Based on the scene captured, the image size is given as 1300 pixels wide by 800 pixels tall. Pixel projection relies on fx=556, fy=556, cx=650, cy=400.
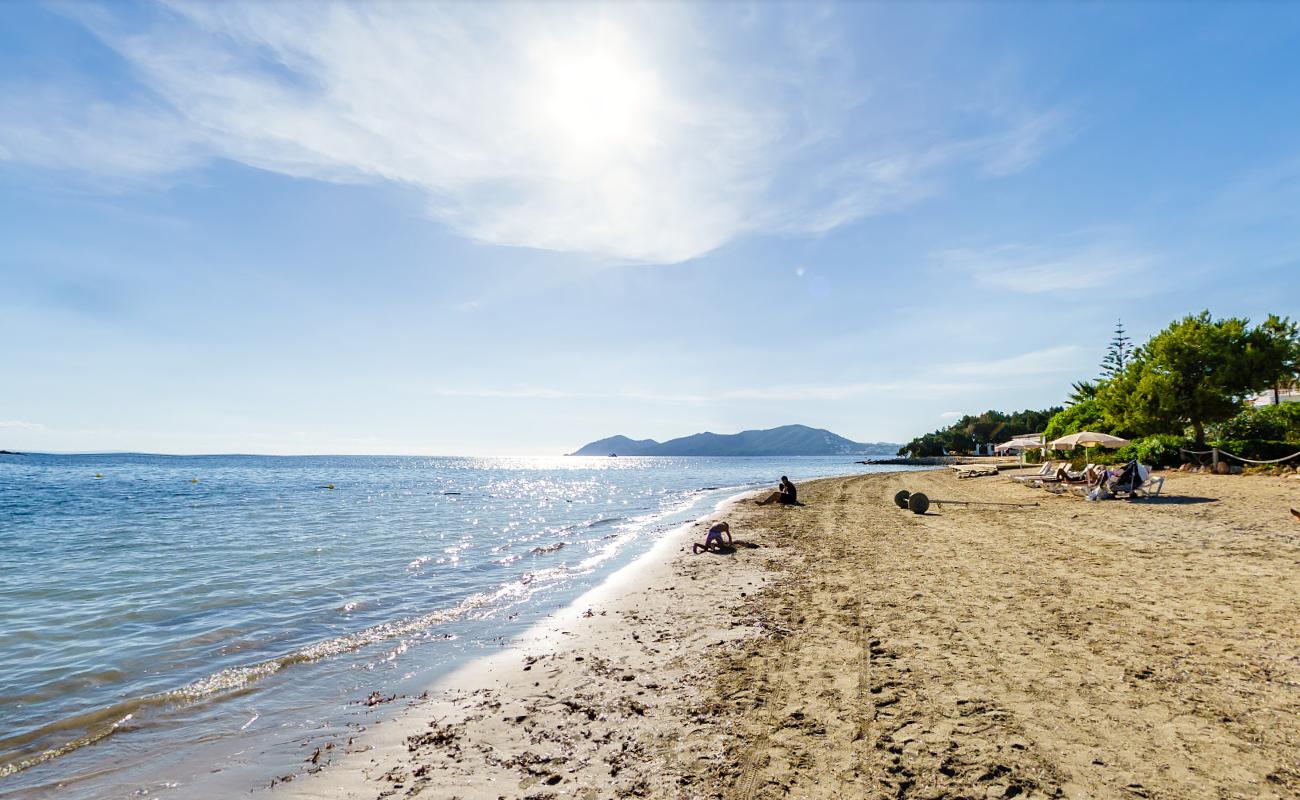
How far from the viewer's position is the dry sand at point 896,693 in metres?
4.44

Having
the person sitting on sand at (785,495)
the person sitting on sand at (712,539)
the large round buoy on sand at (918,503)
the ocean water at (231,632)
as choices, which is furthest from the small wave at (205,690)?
the person sitting on sand at (785,495)

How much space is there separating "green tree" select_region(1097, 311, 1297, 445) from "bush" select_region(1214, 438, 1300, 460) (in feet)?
11.0

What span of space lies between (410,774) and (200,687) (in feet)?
15.9

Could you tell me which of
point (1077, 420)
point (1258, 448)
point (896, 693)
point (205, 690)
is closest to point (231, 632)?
point (205, 690)

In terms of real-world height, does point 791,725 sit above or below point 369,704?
above

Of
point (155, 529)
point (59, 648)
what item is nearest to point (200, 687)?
point (59, 648)

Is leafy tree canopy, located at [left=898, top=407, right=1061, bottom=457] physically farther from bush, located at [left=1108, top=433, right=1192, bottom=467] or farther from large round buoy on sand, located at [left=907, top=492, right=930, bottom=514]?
large round buoy on sand, located at [left=907, top=492, right=930, bottom=514]

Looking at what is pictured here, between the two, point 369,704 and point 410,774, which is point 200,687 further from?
point 410,774

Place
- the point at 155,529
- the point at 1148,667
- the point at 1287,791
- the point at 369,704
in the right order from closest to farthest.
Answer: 1. the point at 1287,791
2. the point at 1148,667
3. the point at 369,704
4. the point at 155,529

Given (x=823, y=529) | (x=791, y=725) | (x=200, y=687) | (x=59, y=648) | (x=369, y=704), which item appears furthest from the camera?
(x=823, y=529)

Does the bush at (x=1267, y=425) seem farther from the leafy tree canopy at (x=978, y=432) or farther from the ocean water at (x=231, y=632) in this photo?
the leafy tree canopy at (x=978, y=432)

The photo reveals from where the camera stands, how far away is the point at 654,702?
6164 mm

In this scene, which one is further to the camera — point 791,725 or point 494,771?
point 791,725

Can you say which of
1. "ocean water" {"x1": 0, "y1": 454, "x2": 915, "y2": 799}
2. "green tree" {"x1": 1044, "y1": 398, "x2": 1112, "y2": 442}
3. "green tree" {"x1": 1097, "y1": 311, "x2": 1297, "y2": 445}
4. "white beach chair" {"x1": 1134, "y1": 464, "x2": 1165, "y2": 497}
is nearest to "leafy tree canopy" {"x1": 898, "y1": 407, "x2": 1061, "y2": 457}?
"green tree" {"x1": 1044, "y1": 398, "x2": 1112, "y2": 442}
